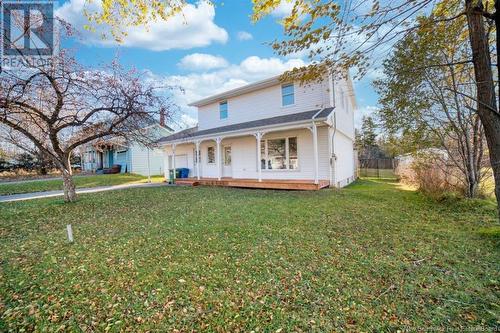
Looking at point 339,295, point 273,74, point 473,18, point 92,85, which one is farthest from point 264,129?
point 339,295

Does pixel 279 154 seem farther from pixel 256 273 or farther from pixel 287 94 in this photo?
pixel 256 273

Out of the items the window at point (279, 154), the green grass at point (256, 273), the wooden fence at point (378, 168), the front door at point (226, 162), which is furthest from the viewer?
the wooden fence at point (378, 168)

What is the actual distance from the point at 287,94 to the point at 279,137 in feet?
8.14

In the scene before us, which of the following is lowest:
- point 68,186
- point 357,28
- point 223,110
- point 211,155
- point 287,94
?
point 68,186

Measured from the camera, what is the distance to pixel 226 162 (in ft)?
49.6

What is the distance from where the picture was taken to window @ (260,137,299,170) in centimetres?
1195

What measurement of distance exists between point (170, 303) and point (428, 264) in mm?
3823

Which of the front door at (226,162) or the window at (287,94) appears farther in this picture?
the front door at (226,162)

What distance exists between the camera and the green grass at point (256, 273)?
2.53 meters

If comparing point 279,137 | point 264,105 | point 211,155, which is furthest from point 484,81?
point 211,155

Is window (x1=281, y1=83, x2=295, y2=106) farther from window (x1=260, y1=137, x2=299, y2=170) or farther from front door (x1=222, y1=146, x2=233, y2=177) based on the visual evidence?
front door (x1=222, y1=146, x2=233, y2=177)

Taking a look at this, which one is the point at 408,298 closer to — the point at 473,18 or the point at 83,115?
the point at 473,18

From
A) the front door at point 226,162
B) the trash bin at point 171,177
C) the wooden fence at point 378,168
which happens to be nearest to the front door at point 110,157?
the trash bin at point 171,177

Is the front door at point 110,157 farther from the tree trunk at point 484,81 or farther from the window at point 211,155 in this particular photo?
the tree trunk at point 484,81
